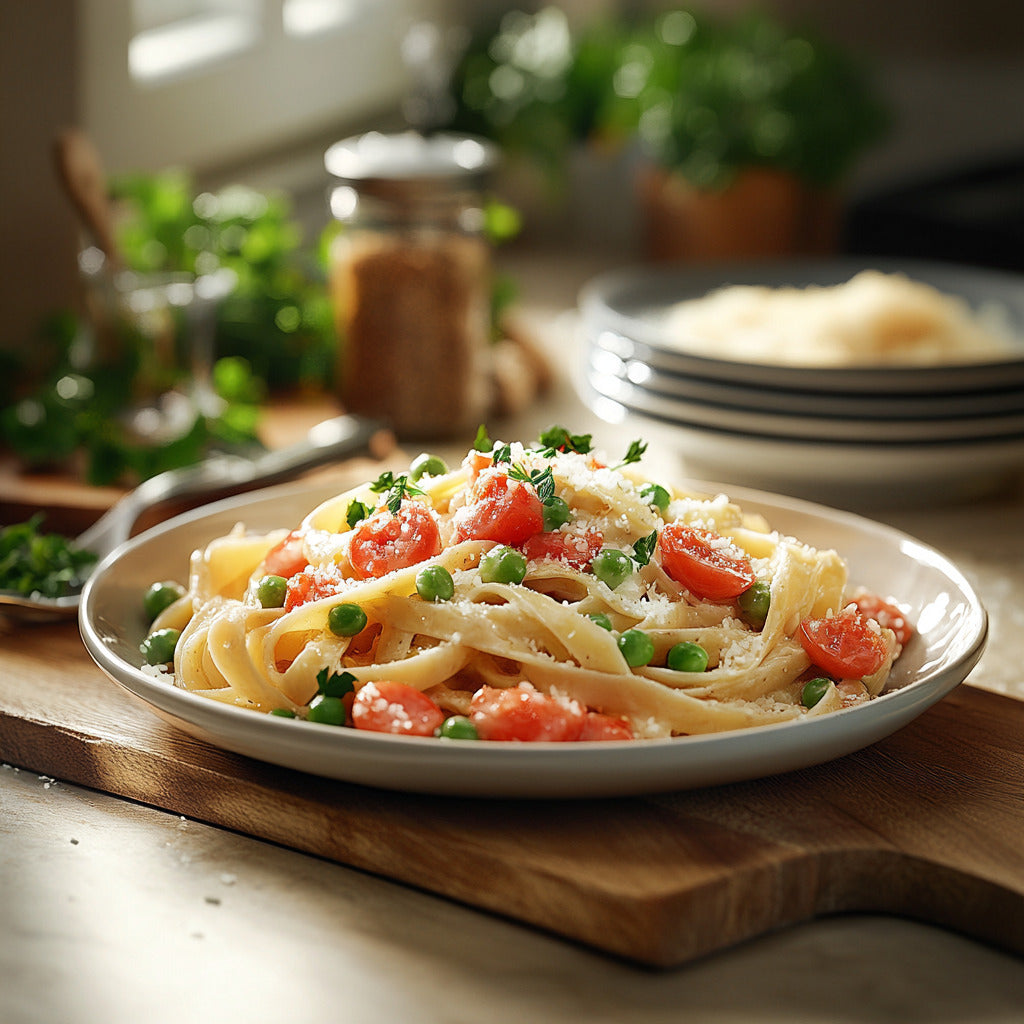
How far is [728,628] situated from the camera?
1.77 metres

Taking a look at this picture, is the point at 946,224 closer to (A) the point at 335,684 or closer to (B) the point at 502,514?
(B) the point at 502,514

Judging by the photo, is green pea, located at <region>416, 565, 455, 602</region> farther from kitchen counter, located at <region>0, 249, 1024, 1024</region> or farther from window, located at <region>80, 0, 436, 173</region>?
window, located at <region>80, 0, 436, 173</region>

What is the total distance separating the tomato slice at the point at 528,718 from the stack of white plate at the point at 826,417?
1358 mm

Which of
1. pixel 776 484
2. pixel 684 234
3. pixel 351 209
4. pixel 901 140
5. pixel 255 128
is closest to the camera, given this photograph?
pixel 776 484

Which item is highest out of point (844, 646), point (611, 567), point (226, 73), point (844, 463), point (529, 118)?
point (226, 73)

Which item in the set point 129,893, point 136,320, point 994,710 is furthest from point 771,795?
point 136,320

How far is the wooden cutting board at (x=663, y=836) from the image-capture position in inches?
55.2

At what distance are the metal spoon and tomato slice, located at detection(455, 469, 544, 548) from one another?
2.32 ft

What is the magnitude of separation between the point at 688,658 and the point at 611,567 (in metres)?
0.15

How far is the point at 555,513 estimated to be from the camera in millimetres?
1760

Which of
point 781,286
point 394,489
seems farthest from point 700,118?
point 394,489

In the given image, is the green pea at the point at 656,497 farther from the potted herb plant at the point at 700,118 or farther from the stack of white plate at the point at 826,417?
the potted herb plant at the point at 700,118

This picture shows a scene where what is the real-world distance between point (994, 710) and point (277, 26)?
3.41 m

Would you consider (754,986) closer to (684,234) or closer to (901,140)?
(684,234)
